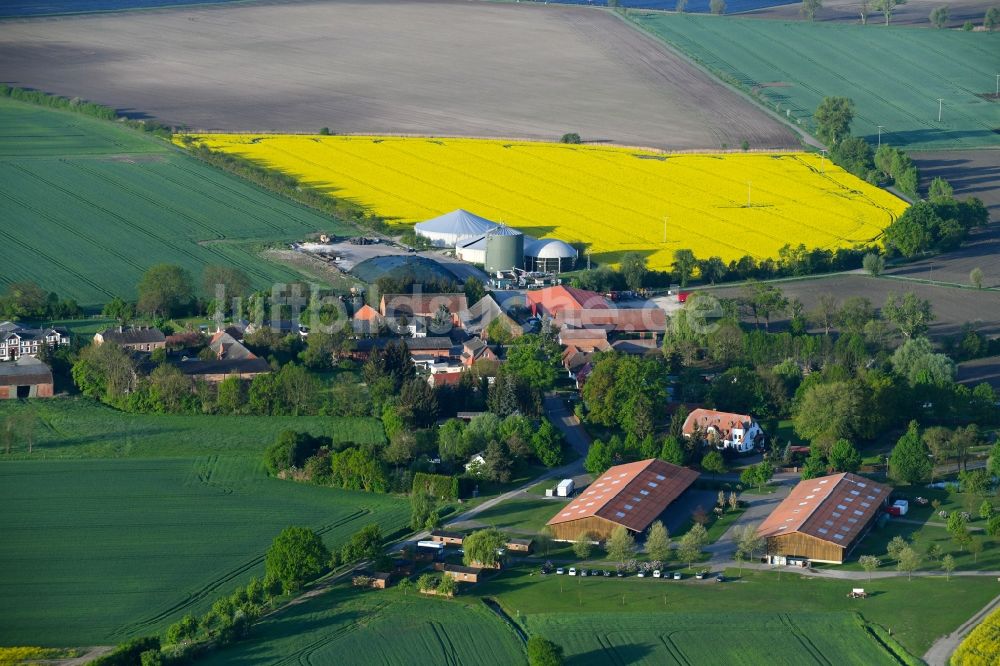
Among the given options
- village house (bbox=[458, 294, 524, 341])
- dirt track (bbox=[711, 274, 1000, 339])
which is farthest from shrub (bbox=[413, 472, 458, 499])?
dirt track (bbox=[711, 274, 1000, 339])

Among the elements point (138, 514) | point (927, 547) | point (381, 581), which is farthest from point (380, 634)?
point (927, 547)

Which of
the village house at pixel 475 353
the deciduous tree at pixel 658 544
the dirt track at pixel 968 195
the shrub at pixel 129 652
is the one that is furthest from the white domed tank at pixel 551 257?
the shrub at pixel 129 652

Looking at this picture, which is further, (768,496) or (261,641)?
(768,496)

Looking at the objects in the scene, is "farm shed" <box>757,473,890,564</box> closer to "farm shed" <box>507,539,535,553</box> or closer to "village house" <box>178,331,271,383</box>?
"farm shed" <box>507,539,535,553</box>

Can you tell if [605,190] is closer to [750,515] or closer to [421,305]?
[421,305]

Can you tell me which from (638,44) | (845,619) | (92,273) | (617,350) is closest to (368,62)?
(638,44)

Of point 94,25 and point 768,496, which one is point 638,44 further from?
point 768,496
